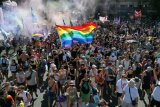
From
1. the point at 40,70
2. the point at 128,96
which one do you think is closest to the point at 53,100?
the point at 128,96

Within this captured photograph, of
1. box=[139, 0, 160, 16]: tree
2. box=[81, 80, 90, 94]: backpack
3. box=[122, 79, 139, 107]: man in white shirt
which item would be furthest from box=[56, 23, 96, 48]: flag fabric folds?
box=[139, 0, 160, 16]: tree

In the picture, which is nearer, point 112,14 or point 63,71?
point 63,71

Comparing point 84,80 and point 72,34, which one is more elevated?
point 72,34

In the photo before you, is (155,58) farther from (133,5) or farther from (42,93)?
(133,5)

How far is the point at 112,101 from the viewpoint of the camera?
1462 centimetres

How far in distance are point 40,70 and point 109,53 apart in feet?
12.7

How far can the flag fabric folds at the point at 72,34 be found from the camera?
17.9 m

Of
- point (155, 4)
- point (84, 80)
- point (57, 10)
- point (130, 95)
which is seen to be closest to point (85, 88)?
point (84, 80)

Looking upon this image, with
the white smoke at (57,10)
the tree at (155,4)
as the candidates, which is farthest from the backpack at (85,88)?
the tree at (155,4)

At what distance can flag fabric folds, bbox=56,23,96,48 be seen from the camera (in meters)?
17.9

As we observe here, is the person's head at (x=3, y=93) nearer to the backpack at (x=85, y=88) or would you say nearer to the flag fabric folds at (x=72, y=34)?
the backpack at (x=85, y=88)

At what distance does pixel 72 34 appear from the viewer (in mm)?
18547

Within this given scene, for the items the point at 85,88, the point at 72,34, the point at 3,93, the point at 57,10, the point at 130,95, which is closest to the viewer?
the point at 3,93

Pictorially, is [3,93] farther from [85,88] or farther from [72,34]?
[72,34]
